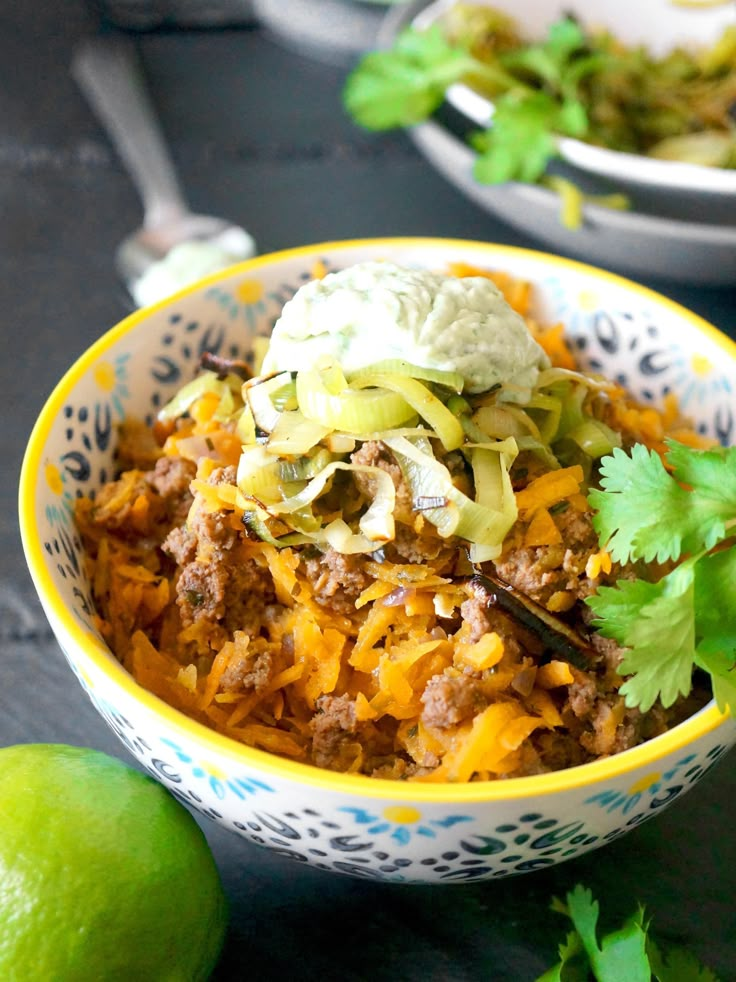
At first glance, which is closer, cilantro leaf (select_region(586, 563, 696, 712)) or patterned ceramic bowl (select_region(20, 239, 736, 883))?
patterned ceramic bowl (select_region(20, 239, 736, 883))

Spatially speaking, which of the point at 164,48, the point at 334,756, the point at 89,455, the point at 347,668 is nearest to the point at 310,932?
the point at 334,756

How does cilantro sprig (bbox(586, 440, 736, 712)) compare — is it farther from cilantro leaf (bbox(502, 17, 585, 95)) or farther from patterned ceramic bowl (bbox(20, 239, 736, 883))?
cilantro leaf (bbox(502, 17, 585, 95))

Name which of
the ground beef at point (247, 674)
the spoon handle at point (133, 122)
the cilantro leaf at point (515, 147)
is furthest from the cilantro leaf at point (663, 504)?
the spoon handle at point (133, 122)

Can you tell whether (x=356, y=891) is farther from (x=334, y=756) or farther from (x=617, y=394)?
(x=617, y=394)

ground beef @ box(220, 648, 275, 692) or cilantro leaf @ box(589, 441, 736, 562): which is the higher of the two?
cilantro leaf @ box(589, 441, 736, 562)

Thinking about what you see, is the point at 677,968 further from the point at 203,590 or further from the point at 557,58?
the point at 557,58

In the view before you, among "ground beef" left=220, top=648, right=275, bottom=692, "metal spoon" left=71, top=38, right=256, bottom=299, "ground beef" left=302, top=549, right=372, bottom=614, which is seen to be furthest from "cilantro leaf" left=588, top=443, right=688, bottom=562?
"metal spoon" left=71, top=38, right=256, bottom=299

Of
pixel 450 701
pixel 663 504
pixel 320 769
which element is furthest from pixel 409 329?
pixel 320 769
